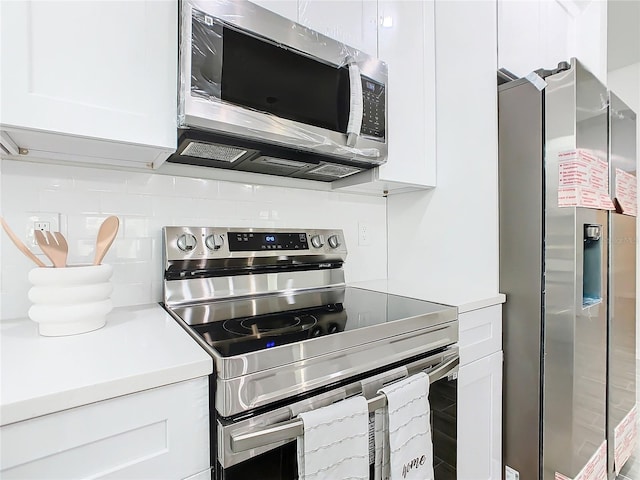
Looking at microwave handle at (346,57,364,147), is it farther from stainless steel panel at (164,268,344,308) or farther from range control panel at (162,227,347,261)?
stainless steel panel at (164,268,344,308)

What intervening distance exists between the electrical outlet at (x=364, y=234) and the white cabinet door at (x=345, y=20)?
810 mm

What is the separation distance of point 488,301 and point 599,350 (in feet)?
1.96

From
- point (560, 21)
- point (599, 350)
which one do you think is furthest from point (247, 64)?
point (560, 21)

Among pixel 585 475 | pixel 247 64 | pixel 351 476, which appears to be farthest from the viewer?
pixel 585 475

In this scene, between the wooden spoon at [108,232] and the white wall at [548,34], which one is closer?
the wooden spoon at [108,232]

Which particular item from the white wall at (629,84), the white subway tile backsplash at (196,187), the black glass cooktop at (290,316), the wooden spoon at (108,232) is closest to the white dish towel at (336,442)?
the black glass cooktop at (290,316)

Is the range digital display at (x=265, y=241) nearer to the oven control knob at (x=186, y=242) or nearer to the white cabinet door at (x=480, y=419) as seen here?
the oven control knob at (x=186, y=242)

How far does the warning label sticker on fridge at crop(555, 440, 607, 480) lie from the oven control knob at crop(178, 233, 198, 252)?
A: 1616mm

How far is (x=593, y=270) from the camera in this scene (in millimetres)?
1447

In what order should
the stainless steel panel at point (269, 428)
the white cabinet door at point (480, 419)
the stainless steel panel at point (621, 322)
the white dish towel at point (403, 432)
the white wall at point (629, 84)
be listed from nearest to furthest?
the stainless steel panel at point (269, 428), the white dish towel at point (403, 432), the white cabinet door at point (480, 419), the stainless steel panel at point (621, 322), the white wall at point (629, 84)

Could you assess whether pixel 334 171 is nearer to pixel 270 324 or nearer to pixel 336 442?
pixel 270 324

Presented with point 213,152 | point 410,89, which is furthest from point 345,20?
point 213,152

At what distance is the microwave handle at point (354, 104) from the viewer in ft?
4.01

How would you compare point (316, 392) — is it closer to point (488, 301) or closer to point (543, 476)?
point (488, 301)
